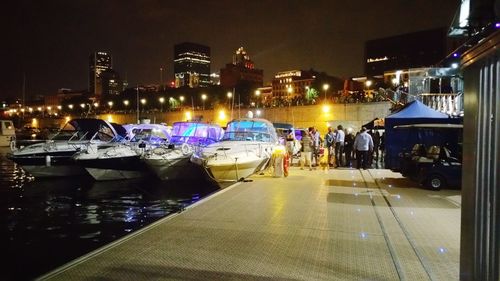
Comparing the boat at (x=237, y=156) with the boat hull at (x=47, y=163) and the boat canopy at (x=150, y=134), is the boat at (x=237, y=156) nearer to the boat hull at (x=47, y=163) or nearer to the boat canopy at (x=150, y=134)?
the boat canopy at (x=150, y=134)

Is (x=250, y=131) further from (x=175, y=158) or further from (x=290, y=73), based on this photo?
(x=290, y=73)

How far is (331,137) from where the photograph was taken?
19.8 m

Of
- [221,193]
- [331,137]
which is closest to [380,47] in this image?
[331,137]

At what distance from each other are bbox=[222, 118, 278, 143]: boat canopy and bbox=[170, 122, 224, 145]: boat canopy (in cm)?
356

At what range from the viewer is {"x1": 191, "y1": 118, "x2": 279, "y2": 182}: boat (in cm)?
1536

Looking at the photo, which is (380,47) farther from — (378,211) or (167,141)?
(378,211)

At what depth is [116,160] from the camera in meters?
19.8

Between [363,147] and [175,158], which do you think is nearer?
[363,147]

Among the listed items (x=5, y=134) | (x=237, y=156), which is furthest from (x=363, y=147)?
(x=5, y=134)

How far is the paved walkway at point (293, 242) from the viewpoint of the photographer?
5289mm

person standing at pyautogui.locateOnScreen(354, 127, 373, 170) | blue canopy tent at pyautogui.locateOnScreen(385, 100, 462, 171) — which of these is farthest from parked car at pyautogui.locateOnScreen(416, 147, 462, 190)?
person standing at pyautogui.locateOnScreen(354, 127, 373, 170)

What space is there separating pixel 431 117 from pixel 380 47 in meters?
107

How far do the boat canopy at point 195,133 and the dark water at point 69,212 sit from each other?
219 cm

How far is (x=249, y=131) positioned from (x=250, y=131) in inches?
1.7
